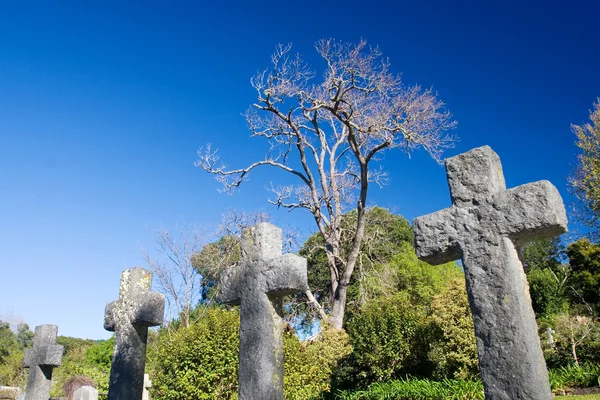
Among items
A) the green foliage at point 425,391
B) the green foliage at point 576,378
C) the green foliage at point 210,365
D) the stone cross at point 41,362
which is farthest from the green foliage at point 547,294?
the stone cross at point 41,362

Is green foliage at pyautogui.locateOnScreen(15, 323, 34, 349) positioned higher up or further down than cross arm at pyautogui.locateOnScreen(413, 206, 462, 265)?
higher up

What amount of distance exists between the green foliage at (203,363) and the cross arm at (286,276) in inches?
261

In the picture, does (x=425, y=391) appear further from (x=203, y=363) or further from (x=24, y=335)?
(x=24, y=335)

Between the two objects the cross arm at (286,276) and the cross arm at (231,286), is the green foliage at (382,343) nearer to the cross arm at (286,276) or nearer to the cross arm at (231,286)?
the cross arm at (231,286)

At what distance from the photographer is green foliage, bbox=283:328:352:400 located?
1132cm

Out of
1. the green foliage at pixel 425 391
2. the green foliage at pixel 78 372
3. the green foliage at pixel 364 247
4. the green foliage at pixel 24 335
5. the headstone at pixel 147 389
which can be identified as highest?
the green foliage at pixel 364 247

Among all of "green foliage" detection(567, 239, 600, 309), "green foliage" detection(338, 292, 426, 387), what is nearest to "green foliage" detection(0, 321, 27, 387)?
"green foliage" detection(338, 292, 426, 387)

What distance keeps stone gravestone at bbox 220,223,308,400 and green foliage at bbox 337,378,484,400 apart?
25.2 ft

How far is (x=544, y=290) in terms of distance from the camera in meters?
27.7

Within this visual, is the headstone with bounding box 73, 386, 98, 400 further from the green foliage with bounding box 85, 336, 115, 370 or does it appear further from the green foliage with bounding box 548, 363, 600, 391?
the green foliage with bounding box 85, 336, 115, 370

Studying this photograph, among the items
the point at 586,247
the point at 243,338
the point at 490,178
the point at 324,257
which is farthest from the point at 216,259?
the point at 490,178

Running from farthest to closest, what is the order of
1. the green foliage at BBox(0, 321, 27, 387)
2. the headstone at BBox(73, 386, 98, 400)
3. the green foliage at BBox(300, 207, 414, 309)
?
the green foliage at BBox(300, 207, 414, 309)
the green foliage at BBox(0, 321, 27, 387)
the headstone at BBox(73, 386, 98, 400)

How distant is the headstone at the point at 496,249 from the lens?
3.47m

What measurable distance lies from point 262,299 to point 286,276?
0.38m
